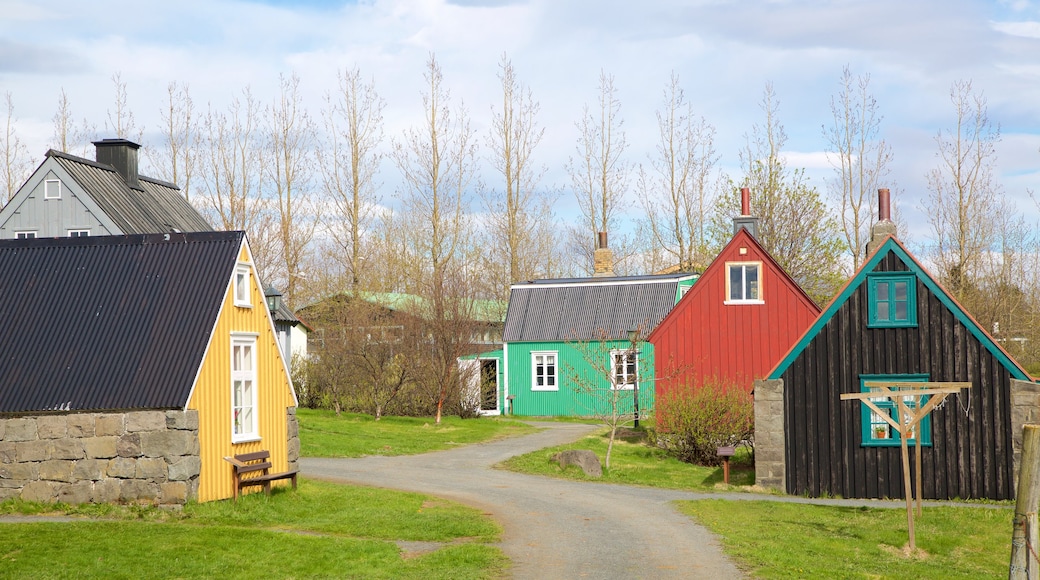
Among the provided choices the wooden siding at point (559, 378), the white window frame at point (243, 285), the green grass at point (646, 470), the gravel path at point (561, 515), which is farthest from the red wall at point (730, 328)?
the white window frame at point (243, 285)

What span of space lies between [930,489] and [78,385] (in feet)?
55.8

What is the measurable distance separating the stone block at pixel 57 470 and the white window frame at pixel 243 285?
380 cm

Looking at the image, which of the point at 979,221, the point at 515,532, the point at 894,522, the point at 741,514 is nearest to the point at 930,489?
the point at 894,522

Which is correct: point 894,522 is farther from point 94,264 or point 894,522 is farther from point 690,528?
point 94,264

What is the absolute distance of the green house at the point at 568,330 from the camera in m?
41.7

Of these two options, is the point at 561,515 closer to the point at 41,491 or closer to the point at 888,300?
the point at 41,491

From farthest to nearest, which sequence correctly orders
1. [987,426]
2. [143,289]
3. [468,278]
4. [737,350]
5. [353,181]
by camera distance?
[353,181]
[468,278]
[737,350]
[987,426]
[143,289]

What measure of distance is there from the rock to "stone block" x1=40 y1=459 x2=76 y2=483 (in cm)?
1118

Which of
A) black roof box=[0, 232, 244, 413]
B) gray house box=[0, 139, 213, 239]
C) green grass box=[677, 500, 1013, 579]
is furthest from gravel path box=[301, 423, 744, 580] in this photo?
gray house box=[0, 139, 213, 239]

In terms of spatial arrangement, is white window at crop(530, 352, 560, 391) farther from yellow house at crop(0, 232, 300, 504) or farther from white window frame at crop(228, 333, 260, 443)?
white window frame at crop(228, 333, 260, 443)

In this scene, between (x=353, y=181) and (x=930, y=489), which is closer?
(x=930, y=489)

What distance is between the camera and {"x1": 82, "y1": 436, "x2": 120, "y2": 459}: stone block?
1583 cm

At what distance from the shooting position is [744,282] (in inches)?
1219

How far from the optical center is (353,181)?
184ft
